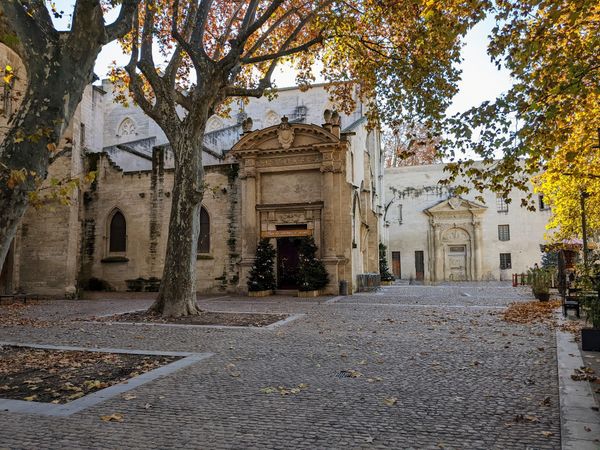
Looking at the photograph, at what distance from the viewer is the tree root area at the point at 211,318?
1129 centimetres

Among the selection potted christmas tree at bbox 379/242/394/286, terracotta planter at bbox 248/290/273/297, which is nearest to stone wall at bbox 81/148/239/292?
terracotta planter at bbox 248/290/273/297

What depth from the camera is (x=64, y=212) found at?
69.8 feet

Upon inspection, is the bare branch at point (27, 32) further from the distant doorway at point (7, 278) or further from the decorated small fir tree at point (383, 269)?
the decorated small fir tree at point (383, 269)

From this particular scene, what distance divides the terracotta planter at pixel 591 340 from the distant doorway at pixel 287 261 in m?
15.0

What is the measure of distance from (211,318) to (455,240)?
32.7 meters

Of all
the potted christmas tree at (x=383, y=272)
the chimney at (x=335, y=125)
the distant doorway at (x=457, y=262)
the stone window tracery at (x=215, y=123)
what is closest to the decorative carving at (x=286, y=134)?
the chimney at (x=335, y=125)

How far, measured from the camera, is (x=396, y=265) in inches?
1682

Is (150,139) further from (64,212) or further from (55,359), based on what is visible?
(55,359)

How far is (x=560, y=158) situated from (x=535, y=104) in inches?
436

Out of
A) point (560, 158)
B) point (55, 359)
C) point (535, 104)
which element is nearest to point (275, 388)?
point (55, 359)

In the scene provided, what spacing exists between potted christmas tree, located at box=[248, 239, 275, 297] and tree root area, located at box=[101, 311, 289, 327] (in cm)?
694

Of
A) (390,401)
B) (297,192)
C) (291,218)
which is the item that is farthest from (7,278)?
(390,401)

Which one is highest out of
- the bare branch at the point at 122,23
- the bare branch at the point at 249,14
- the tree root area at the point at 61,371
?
the bare branch at the point at 249,14

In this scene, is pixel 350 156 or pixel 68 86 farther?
pixel 350 156
